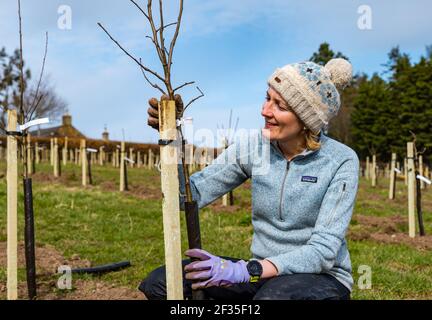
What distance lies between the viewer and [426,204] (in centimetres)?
1412

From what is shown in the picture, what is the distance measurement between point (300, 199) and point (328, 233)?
250mm

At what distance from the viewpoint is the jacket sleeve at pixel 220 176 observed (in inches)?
111

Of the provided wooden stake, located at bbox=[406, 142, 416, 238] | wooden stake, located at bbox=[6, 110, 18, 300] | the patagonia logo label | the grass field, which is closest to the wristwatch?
the patagonia logo label

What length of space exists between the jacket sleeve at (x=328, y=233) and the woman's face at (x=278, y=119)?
32 cm

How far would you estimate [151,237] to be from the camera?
24.9 ft

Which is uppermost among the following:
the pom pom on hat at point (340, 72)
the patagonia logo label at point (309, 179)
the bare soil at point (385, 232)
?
the pom pom on hat at point (340, 72)

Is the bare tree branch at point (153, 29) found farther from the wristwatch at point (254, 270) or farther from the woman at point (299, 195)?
the wristwatch at point (254, 270)

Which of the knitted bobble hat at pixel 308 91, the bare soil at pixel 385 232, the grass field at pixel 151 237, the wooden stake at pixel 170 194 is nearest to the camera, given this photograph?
the wooden stake at pixel 170 194

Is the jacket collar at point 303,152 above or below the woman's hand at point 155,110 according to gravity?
below

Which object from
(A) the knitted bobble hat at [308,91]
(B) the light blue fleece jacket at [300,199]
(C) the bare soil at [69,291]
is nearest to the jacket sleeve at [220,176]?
(B) the light blue fleece jacket at [300,199]

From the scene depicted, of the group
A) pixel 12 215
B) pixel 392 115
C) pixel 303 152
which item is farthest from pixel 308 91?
pixel 392 115

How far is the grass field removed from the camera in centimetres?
529
